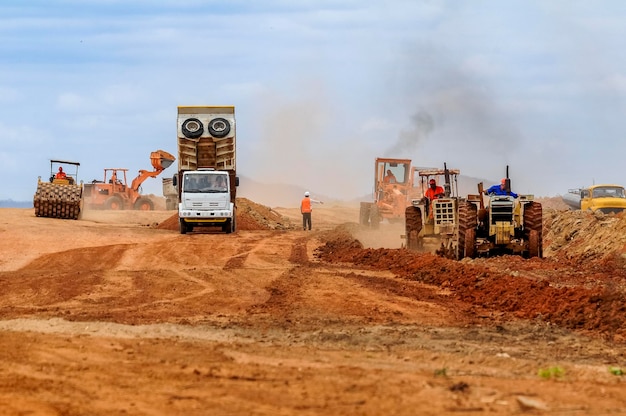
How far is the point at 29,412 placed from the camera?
6945mm

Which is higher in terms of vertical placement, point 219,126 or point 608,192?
point 219,126

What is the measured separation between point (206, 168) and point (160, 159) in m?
22.9

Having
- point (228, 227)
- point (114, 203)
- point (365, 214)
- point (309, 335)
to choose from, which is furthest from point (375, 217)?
point (309, 335)

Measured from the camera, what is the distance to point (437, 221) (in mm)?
24219

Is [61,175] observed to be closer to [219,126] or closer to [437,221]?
[219,126]

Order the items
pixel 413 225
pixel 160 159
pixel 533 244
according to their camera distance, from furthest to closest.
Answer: pixel 160 159, pixel 413 225, pixel 533 244

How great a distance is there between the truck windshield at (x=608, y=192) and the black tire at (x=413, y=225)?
2447cm

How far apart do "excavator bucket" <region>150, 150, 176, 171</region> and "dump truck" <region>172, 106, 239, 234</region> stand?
21576mm

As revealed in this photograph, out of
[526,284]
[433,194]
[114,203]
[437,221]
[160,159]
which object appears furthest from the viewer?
[114,203]

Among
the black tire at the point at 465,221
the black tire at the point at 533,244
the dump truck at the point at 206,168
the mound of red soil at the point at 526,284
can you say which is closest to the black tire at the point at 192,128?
the dump truck at the point at 206,168

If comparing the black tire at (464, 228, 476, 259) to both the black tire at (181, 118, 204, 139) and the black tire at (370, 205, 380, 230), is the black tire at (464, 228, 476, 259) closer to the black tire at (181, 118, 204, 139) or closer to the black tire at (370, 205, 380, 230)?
the black tire at (181, 118, 204, 139)

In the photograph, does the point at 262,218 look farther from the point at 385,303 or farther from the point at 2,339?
the point at 2,339

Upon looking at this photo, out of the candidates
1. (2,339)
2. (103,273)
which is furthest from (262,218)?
(2,339)

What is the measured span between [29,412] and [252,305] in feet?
25.4
